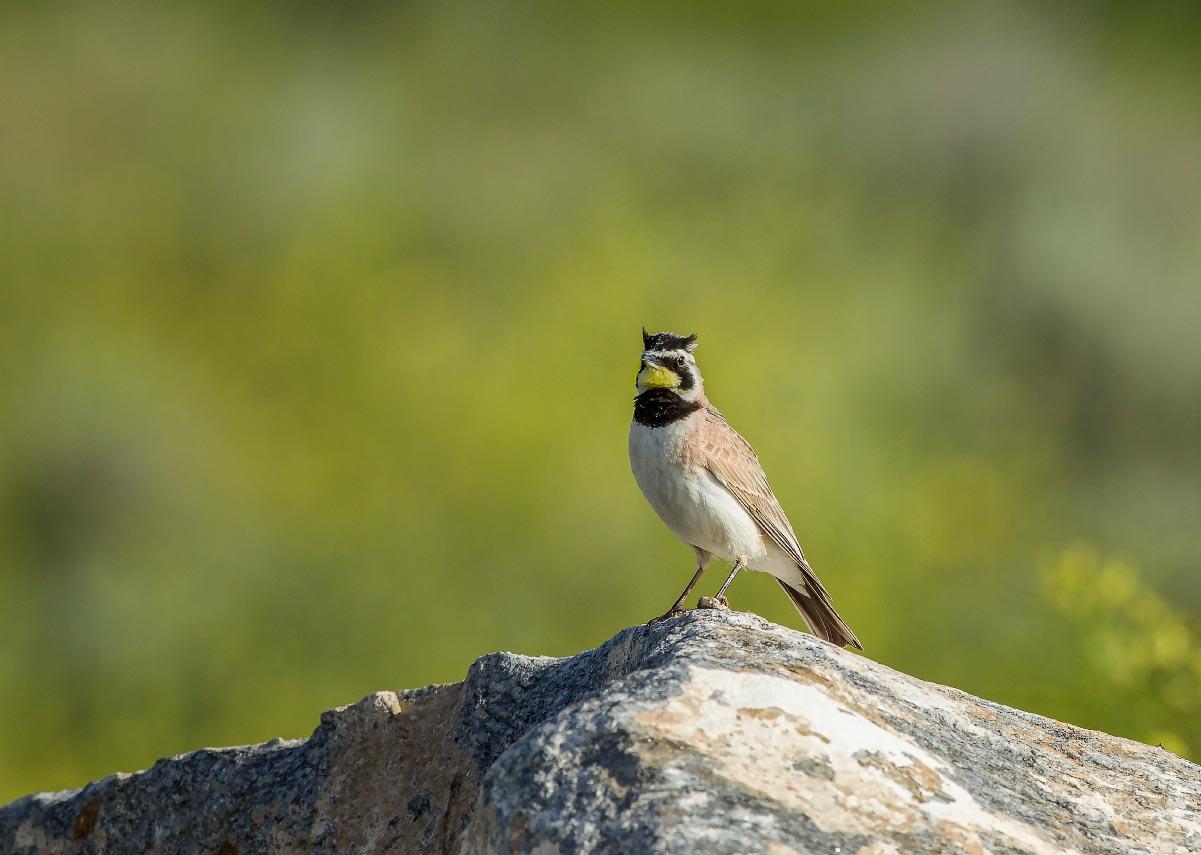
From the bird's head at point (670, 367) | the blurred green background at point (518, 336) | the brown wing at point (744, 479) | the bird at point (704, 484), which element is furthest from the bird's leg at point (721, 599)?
the blurred green background at point (518, 336)

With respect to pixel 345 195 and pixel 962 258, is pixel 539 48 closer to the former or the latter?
pixel 345 195

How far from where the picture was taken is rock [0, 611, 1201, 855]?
236 cm

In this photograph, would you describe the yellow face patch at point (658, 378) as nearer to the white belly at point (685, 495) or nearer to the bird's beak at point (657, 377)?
the bird's beak at point (657, 377)

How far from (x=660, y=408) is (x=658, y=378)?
11 centimetres

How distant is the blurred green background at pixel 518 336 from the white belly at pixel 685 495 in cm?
485

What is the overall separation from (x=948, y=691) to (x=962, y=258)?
13550 millimetres

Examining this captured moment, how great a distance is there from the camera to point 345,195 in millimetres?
16406

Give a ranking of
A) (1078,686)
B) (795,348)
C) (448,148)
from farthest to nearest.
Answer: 1. (448,148)
2. (795,348)
3. (1078,686)

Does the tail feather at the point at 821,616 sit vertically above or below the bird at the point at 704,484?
below

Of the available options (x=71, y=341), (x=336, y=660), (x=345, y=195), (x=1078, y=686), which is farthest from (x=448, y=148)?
(x=1078, y=686)

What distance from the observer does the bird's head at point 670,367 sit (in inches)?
202

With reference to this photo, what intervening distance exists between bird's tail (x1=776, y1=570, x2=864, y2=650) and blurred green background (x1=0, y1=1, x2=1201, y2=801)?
4498mm

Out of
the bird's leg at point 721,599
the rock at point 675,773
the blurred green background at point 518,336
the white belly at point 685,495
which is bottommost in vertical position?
the rock at point 675,773

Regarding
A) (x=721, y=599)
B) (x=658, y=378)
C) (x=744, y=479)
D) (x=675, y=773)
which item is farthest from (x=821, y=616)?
(x=675, y=773)
